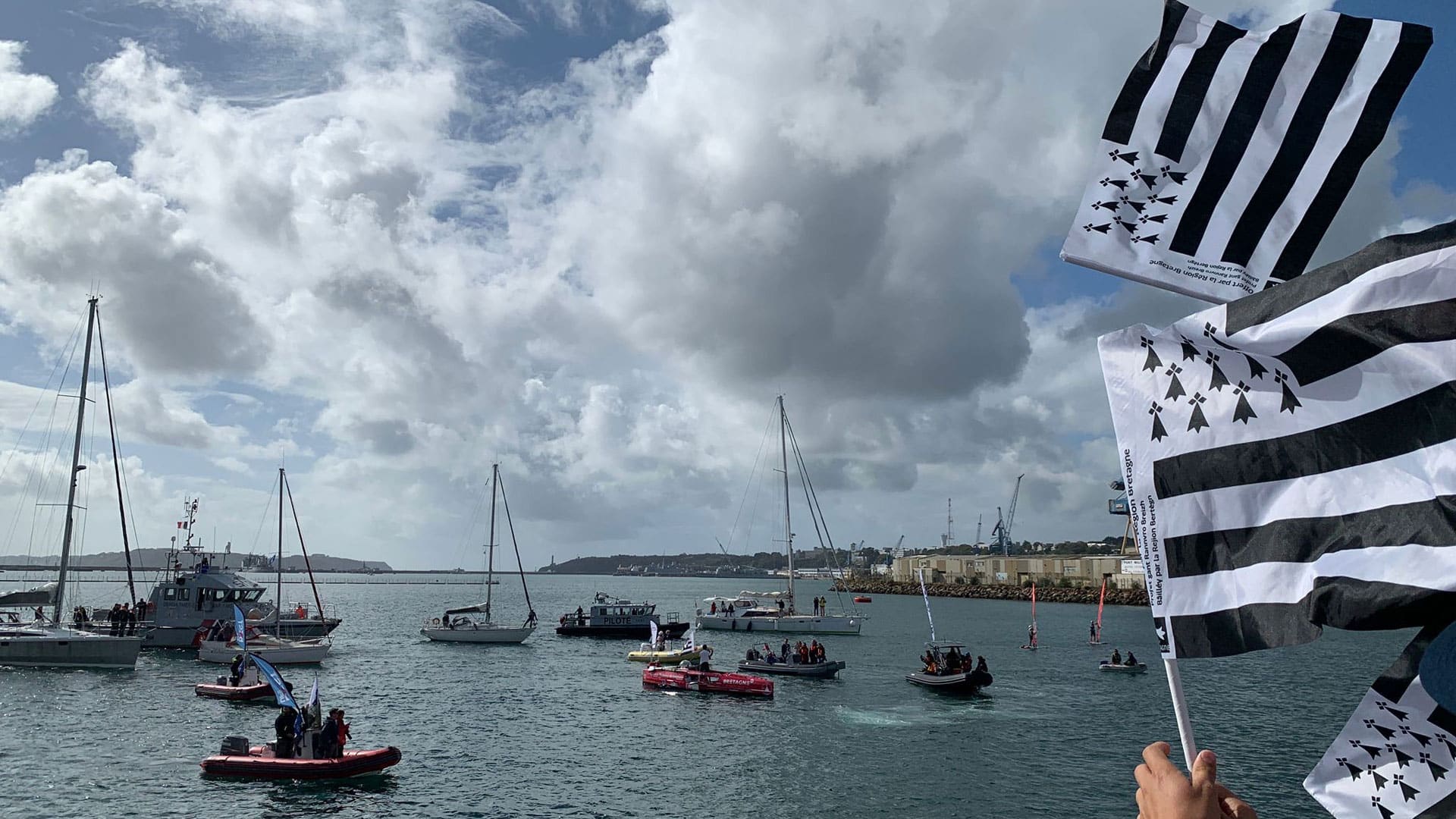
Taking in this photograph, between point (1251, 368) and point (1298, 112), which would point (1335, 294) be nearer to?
point (1251, 368)

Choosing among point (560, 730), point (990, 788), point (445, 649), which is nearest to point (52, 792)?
point (560, 730)

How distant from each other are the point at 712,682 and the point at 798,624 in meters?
42.3

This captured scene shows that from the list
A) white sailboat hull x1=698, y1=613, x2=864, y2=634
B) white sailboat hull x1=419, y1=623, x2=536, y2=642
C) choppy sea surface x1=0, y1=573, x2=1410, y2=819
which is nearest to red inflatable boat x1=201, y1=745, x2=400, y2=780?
choppy sea surface x1=0, y1=573, x2=1410, y2=819

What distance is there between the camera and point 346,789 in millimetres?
32406

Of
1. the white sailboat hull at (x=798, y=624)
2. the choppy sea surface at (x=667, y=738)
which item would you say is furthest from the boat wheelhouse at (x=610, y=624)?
the choppy sea surface at (x=667, y=738)

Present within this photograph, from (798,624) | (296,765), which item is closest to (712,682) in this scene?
(296,765)

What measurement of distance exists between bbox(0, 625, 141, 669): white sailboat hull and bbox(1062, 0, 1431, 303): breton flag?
69132mm

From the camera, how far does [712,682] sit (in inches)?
2137

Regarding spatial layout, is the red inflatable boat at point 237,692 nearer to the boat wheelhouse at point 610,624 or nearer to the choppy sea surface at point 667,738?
the choppy sea surface at point 667,738

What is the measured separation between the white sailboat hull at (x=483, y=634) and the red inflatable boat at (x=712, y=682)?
3128cm

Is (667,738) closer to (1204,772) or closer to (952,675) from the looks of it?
(952,675)

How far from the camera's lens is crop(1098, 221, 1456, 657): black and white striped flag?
5105mm

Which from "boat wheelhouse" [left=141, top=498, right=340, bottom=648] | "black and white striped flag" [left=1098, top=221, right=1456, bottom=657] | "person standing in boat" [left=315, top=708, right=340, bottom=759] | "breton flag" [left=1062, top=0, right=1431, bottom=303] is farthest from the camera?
"boat wheelhouse" [left=141, top=498, right=340, bottom=648]

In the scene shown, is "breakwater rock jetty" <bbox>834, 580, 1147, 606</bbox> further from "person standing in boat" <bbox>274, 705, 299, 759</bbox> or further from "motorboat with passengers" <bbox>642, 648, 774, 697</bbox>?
"person standing in boat" <bbox>274, 705, 299, 759</bbox>
